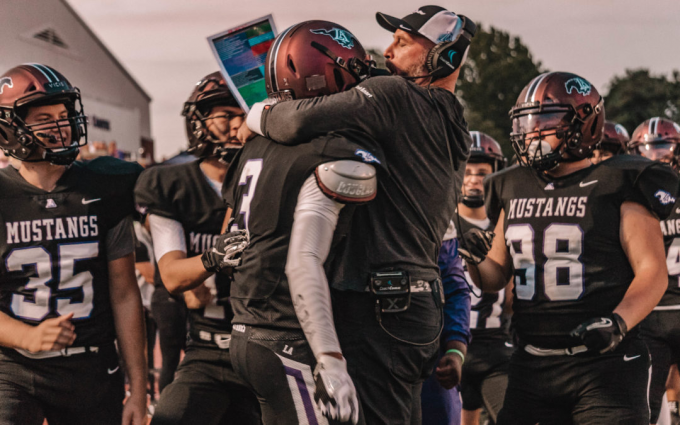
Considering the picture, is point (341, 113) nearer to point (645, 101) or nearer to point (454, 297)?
point (454, 297)

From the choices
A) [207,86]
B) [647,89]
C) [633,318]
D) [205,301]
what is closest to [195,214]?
[205,301]

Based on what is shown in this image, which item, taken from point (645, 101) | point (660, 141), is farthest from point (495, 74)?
point (660, 141)

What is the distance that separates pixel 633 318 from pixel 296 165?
189 centimetres

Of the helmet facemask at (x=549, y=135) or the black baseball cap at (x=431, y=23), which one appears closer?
the black baseball cap at (x=431, y=23)

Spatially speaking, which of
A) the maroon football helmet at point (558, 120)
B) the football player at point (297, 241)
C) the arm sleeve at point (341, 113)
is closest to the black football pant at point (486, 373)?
the maroon football helmet at point (558, 120)

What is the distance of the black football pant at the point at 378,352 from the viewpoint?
7.75 feet

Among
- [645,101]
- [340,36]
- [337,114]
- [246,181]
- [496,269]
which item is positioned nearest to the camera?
[337,114]

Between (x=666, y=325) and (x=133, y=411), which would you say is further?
(x=666, y=325)

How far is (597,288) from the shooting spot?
3.46 m

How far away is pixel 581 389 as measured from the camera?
3.40 m

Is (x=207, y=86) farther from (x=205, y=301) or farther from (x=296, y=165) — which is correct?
(x=296, y=165)

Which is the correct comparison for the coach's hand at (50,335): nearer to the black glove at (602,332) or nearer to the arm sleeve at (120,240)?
the arm sleeve at (120,240)

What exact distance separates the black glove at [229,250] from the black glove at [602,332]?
63.3 inches

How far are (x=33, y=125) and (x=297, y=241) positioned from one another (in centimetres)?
175
